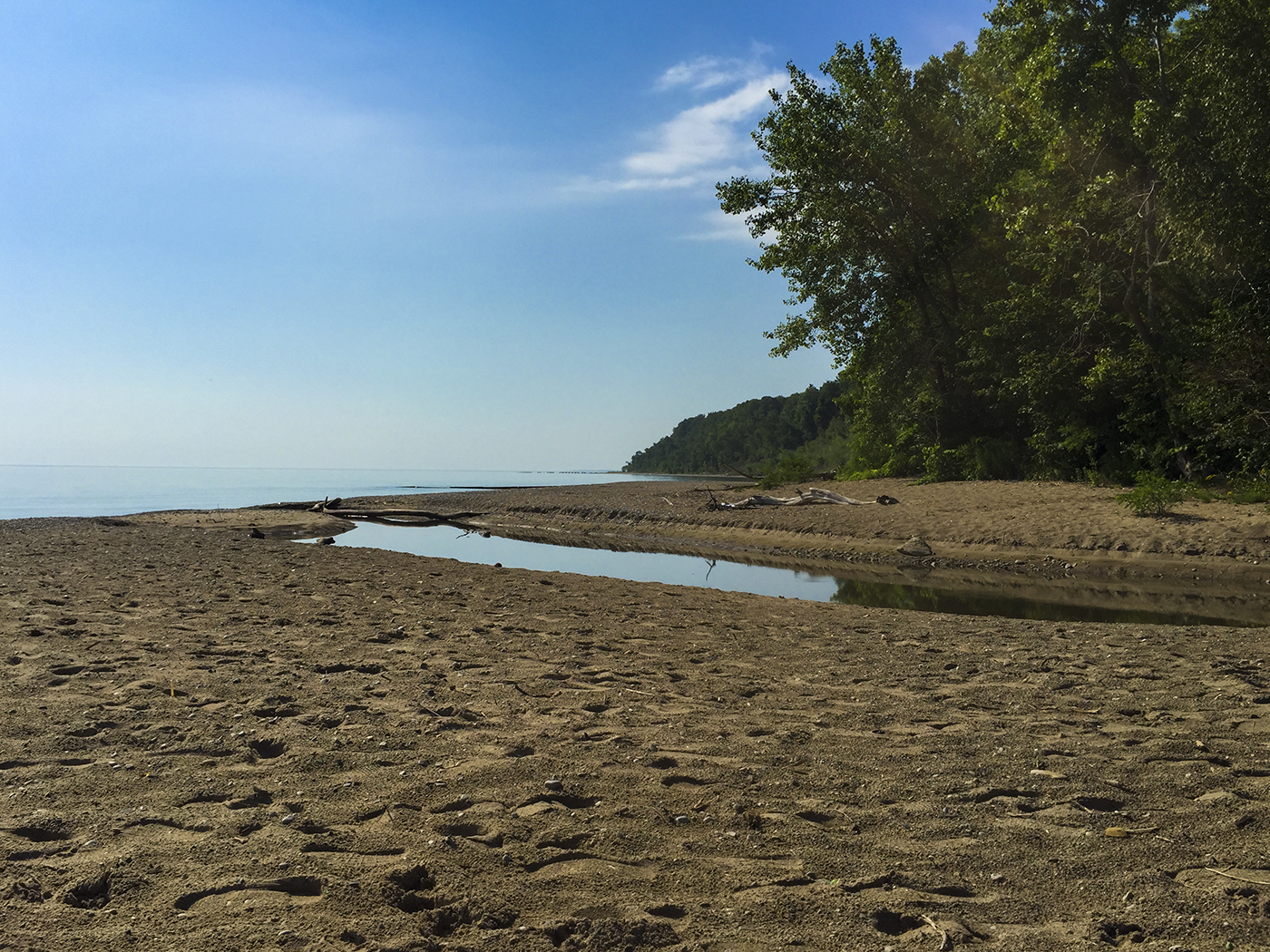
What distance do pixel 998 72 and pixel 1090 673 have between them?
29.5 m

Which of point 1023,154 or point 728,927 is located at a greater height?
point 1023,154

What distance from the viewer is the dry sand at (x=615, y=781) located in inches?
120

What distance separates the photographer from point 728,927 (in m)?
3.01

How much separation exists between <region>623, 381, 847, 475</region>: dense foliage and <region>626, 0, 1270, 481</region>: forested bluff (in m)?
40.9

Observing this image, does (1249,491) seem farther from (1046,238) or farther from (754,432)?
(754,432)

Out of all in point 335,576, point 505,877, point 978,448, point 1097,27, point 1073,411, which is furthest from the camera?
point 978,448

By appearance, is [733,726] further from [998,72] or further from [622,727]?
[998,72]

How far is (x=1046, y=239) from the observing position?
2366cm

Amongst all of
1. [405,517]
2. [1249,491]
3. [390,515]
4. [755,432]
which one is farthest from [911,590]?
[755,432]

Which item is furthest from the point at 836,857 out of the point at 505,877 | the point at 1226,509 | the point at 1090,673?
the point at 1226,509

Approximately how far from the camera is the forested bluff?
18.1 m

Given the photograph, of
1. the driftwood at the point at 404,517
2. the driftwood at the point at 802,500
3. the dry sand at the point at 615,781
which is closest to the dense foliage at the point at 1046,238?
the driftwood at the point at 802,500

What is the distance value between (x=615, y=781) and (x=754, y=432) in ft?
391

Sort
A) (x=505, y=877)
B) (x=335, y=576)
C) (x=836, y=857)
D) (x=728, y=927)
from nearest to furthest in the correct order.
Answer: (x=728, y=927) < (x=505, y=877) < (x=836, y=857) < (x=335, y=576)
